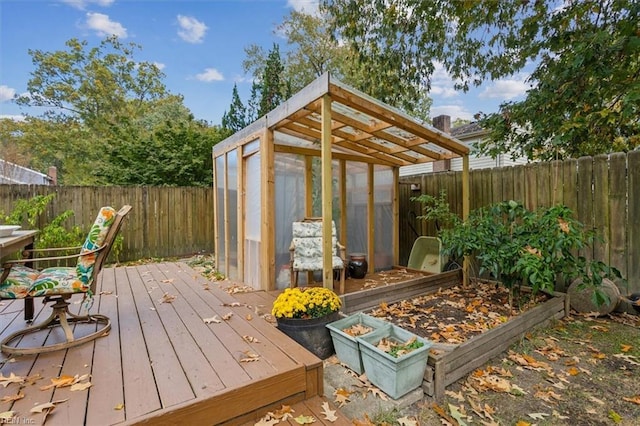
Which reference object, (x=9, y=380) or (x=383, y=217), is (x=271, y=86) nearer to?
(x=383, y=217)

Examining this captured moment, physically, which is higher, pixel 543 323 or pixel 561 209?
pixel 561 209

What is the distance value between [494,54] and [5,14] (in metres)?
11.6

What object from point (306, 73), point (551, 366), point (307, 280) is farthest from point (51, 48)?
point (551, 366)

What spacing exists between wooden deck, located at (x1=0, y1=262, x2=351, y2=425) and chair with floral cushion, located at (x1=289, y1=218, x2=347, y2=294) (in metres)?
0.90

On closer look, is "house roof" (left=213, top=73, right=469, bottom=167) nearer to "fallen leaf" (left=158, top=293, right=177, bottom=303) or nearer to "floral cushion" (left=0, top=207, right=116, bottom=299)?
"floral cushion" (left=0, top=207, right=116, bottom=299)

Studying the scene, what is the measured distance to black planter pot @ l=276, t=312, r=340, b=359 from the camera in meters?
2.39

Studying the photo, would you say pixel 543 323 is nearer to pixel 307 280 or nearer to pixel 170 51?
pixel 307 280

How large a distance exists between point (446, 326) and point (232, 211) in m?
3.43

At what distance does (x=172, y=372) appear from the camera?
1857 mm

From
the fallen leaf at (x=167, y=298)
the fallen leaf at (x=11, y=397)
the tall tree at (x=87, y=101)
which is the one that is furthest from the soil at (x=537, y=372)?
the tall tree at (x=87, y=101)

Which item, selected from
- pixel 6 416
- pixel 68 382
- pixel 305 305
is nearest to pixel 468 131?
pixel 305 305

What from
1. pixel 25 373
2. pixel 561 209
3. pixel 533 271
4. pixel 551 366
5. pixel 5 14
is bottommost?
pixel 551 366

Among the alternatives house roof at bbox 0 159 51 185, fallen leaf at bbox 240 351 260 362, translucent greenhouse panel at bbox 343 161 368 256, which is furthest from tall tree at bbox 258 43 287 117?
house roof at bbox 0 159 51 185

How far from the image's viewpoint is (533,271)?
2742 mm
